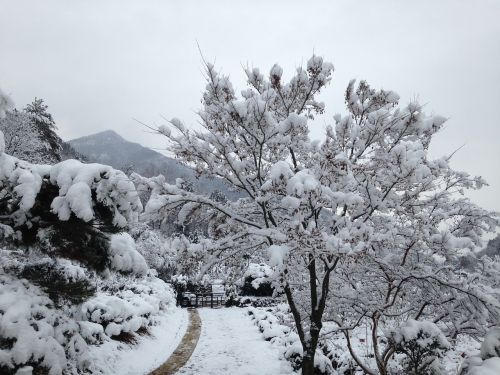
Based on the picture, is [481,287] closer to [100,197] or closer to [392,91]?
[392,91]

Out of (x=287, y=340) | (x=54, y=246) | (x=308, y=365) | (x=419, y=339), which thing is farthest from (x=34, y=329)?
(x=287, y=340)

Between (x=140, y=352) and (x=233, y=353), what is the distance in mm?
2826

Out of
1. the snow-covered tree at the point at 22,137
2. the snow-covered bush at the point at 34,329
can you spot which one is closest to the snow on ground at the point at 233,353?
the snow-covered bush at the point at 34,329

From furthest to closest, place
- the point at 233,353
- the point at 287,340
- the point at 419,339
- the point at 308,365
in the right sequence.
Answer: the point at 287,340 → the point at 233,353 → the point at 308,365 → the point at 419,339

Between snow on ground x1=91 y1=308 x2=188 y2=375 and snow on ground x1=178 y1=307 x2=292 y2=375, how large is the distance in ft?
2.79

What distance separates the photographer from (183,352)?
1034 cm

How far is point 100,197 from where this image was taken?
14.8 ft

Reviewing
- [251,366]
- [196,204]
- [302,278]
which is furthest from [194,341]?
[196,204]

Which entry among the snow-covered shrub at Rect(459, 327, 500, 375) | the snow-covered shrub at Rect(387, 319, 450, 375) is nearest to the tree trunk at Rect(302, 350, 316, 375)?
the snow-covered shrub at Rect(387, 319, 450, 375)

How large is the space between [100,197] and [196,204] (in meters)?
1.98

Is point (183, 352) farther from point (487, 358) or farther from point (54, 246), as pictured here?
point (487, 358)

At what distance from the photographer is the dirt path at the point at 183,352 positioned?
8.50 m

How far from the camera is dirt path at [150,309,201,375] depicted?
8500 millimetres

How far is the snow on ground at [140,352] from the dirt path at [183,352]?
0.16 metres
